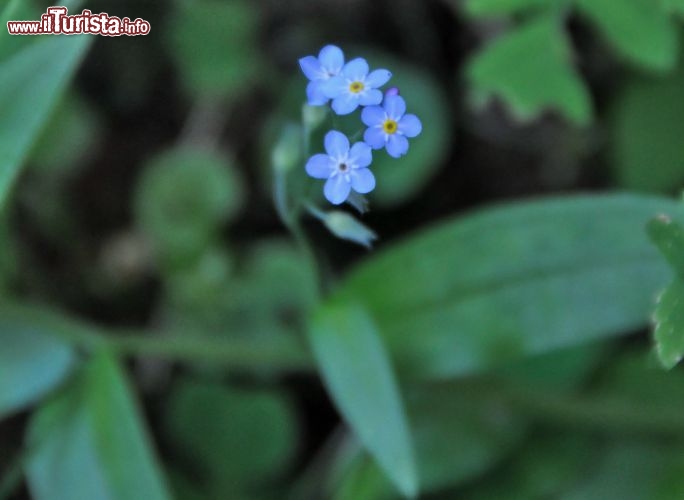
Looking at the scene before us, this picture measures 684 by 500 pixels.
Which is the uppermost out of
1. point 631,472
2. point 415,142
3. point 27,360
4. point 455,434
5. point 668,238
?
point 668,238

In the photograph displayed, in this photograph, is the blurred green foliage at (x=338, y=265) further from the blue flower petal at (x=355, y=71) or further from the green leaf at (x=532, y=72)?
the blue flower petal at (x=355, y=71)

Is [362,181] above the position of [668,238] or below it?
above

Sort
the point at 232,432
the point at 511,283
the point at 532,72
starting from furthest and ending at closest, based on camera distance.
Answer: the point at 232,432 → the point at 532,72 → the point at 511,283

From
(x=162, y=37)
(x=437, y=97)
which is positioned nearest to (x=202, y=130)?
(x=162, y=37)

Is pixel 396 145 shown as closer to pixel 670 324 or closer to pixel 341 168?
pixel 341 168

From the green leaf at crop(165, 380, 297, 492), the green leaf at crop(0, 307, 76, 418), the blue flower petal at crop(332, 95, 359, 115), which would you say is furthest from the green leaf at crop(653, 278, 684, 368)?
the green leaf at crop(165, 380, 297, 492)

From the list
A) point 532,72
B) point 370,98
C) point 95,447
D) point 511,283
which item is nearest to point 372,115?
point 370,98

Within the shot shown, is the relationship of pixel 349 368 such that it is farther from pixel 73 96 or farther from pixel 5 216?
pixel 73 96
